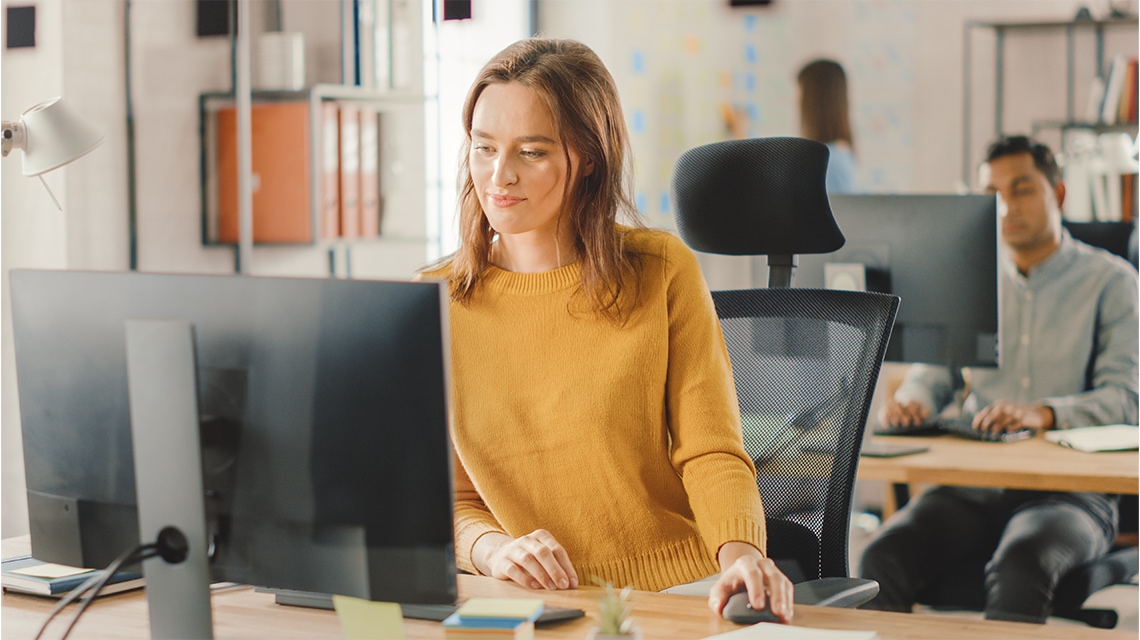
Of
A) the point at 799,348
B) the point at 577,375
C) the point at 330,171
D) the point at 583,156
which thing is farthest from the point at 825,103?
the point at 577,375

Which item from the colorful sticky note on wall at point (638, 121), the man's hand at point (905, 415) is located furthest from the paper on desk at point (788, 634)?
the colorful sticky note on wall at point (638, 121)

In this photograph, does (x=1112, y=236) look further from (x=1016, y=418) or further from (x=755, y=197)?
(x=755, y=197)

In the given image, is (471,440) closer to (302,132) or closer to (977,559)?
(977,559)

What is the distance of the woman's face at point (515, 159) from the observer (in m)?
1.47

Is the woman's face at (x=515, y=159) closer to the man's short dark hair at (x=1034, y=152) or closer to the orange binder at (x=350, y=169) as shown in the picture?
the man's short dark hair at (x=1034, y=152)

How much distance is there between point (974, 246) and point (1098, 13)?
3513 mm

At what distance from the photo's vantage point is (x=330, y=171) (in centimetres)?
317

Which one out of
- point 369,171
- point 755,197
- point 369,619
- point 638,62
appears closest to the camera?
point 369,619

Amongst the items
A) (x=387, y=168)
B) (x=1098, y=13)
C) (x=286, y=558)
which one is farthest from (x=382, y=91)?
(x=1098, y=13)

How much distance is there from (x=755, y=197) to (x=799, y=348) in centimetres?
26

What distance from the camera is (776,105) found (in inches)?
216

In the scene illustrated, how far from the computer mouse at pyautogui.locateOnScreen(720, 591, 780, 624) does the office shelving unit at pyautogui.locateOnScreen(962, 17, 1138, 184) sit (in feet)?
14.1

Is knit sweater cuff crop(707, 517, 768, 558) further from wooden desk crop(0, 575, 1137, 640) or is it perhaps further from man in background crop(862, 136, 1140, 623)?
man in background crop(862, 136, 1140, 623)

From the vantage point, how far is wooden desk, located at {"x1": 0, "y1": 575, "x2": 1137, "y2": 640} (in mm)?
1161
